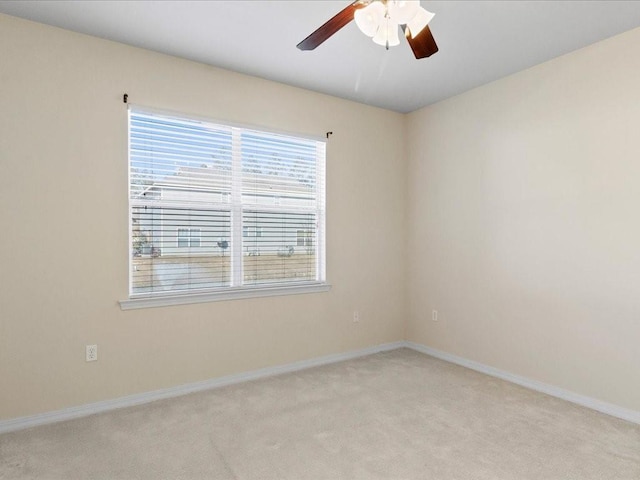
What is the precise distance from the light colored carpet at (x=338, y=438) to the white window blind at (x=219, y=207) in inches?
37.5

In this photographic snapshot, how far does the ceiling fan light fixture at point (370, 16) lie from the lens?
173 cm

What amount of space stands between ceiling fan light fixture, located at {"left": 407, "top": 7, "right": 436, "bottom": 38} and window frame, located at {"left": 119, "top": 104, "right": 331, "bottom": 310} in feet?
6.31

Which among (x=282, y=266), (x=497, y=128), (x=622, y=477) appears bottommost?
(x=622, y=477)

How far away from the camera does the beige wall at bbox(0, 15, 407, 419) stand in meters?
2.55

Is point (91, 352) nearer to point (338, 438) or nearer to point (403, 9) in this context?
point (338, 438)

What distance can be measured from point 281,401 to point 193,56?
2.77 metres

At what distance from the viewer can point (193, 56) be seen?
3.08m

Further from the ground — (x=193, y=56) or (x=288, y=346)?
(x=193, y=56)

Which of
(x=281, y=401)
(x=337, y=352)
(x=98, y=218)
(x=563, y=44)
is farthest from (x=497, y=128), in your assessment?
(x=98, y=218)

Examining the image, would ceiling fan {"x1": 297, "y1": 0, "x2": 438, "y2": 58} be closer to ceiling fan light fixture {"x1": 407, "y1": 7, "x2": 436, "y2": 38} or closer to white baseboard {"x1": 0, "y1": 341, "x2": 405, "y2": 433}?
ceiling fan light fixture {"x1": 407, "y1": 7, "x2": 436, "y2": 38}

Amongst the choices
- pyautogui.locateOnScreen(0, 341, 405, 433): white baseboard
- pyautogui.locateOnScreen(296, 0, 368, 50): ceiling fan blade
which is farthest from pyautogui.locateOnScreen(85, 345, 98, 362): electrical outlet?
pyautogui.locateOnScreen(296, 0, 368, 50): ceiling fan blade

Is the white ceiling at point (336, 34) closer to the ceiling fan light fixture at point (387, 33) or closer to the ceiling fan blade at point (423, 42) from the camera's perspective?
the ceiling fan blade at point (423, 42)

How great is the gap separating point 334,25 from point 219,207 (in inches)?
74.8

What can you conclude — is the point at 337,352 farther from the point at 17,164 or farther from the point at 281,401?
the point at 17,164
